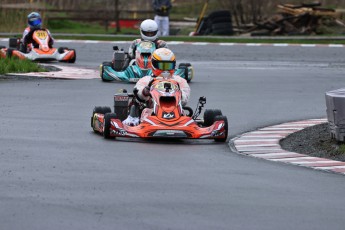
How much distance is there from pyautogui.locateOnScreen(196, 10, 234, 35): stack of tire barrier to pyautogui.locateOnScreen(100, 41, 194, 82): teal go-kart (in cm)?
1519

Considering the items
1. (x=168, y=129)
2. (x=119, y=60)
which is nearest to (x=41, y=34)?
(x=119, y=60)

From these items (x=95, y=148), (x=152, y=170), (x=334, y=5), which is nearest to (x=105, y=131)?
(x=95, y=148)

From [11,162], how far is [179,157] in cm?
172

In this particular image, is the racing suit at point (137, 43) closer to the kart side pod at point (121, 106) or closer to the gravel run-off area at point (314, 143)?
the gravel run-off area at point (314, 143)

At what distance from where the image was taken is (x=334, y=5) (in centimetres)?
4572

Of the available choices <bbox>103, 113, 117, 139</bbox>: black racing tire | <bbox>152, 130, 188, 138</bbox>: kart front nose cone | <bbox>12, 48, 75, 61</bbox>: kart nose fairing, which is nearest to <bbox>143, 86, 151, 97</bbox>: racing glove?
<bbox>103, 113, 117, 139</bbox>: black racing tire

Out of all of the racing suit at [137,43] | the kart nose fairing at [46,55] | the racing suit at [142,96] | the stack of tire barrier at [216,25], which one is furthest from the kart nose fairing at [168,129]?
the stack of tire barrier at [216,25]

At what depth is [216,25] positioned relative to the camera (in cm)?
3791

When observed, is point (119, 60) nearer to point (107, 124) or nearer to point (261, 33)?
point (107, 124)

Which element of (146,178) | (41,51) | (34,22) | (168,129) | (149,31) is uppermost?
(34,22)

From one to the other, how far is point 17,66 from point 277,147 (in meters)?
11.5

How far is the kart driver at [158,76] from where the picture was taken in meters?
13.8

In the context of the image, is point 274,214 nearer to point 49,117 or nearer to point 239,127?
point 239,127

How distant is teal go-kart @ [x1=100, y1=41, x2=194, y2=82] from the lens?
2130 cm
